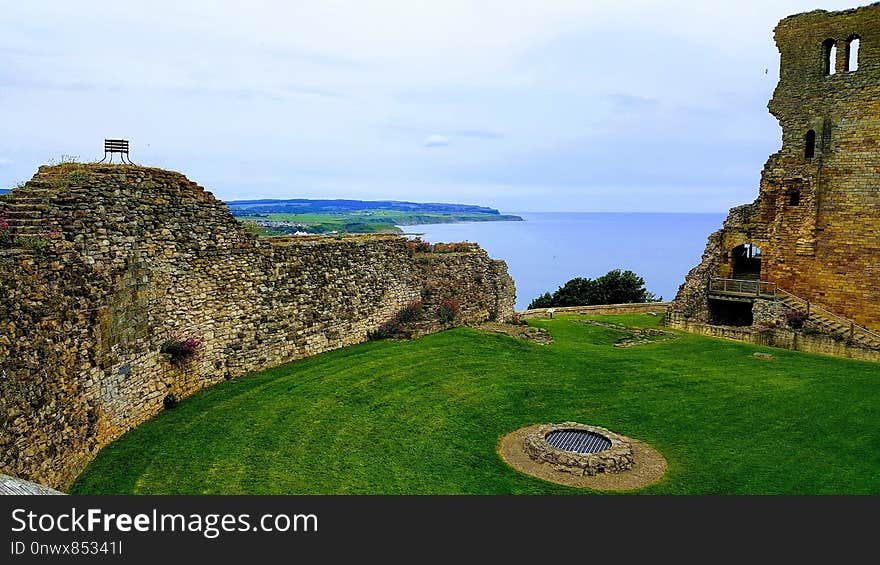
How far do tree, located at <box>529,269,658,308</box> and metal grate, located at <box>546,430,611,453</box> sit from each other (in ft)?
89.6


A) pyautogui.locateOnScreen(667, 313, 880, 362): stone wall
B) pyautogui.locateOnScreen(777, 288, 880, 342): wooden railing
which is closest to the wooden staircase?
pyautogui.locateOnScreen(777, 288, 880, 342): wooden railing

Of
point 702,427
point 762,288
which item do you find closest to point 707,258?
point 762,288

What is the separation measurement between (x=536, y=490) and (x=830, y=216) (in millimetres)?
20501

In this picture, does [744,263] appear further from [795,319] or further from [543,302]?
[543,302]

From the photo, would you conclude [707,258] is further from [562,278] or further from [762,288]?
[562,278]

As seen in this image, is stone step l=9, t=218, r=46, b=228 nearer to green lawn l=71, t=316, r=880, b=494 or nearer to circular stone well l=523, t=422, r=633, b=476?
green lawn l=71, t=316, r=880, b=494

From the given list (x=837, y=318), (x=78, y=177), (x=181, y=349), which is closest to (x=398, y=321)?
(x=181, y=349)

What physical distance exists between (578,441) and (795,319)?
14461 mm

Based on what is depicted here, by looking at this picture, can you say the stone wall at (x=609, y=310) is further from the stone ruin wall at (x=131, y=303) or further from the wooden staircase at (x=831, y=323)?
the stone ruin wall at (x=131, y=303)

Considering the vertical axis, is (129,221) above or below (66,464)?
above

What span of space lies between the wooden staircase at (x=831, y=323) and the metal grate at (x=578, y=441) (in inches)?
533

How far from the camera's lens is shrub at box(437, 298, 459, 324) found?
20.8m

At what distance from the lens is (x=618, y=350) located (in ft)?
63.5

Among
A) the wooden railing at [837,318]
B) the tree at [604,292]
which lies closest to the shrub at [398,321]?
the wooden railing at [837,318]
